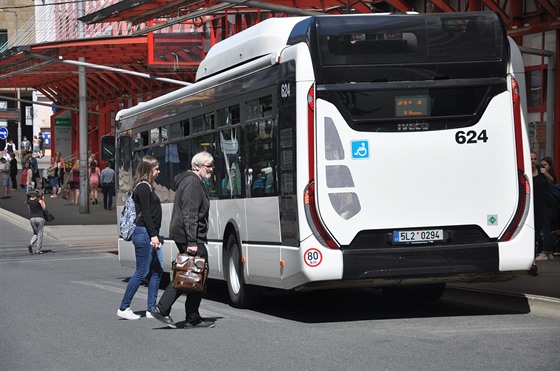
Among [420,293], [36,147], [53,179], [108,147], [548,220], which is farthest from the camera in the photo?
[36,147]

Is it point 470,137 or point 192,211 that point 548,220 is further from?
point 192,211

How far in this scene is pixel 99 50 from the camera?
4816 cm

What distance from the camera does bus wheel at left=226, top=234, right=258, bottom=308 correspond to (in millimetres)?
14727

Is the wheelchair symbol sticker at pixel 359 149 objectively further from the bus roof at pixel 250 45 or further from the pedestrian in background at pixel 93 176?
the pedestrian in background at pixel 93 176

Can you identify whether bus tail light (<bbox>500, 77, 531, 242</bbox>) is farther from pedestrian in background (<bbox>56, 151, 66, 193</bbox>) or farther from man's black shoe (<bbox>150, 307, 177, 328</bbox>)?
pedestrian in background (<bbox>56, 151, 66, 193</bbox>)

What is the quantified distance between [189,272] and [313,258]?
1.22m

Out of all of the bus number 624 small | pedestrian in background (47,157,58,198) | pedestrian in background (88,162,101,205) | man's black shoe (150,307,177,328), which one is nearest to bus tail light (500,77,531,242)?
the bus number 624 small

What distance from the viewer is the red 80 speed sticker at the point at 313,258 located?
12492 mm

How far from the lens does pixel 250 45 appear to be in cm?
1467

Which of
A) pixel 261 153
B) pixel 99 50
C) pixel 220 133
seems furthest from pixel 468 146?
pixel 99 50

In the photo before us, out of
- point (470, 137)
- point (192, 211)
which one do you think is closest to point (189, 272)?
point (192, 211)

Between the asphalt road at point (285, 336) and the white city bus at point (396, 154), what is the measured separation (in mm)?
616

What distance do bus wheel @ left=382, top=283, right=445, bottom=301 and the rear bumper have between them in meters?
1.87

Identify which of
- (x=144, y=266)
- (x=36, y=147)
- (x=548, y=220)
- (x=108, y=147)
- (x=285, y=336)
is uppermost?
(x=36, y=147)
